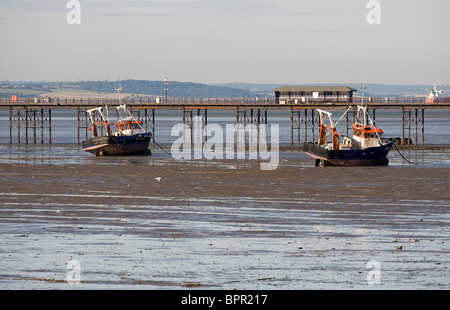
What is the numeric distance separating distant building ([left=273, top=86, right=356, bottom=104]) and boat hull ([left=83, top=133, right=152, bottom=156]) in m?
35.8

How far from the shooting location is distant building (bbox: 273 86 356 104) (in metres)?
110

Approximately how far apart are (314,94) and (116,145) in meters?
43.5

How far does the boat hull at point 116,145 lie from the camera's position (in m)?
75.4

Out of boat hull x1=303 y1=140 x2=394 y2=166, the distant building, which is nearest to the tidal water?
boat hull x1=303 y1=140 x2=394 y2=166

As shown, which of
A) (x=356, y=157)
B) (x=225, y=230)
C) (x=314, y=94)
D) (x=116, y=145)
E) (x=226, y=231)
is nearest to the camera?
(x=226, y=231)

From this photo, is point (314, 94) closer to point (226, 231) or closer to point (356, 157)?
point (356, 157)

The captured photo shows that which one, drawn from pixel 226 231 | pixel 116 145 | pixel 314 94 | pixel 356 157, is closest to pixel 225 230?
pixel 226 231

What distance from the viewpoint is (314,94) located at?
369ft

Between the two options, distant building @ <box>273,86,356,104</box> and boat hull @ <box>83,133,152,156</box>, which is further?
distant building @ <box>273,86,356,104</box>

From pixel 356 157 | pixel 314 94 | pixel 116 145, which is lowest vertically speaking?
pixel 356 157

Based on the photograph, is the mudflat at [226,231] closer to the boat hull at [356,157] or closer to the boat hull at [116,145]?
the boat hull at [356,157]

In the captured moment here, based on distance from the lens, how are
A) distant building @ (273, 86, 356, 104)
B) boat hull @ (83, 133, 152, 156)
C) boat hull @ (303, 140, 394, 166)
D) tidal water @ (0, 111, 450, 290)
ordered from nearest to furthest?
tidal water @ (0, 111, 450, 290) < boat hull @ (303, 140, 394, 166) < boat hull @ (83, 133, 152, 156) < distant building @ (273, 86, 356, 104)

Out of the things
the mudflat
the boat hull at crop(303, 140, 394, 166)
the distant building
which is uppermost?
the distant building

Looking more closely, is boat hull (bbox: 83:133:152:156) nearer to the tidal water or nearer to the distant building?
the tidal water
